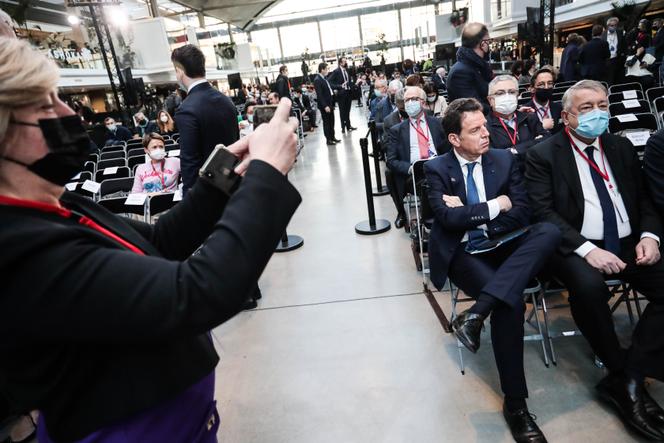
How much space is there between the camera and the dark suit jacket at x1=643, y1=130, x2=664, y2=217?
2.32 meters

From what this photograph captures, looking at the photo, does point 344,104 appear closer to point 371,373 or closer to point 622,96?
point 622,96

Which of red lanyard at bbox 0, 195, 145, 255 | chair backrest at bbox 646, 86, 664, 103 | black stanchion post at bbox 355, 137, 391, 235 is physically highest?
red lanyard at bbox 0, 195, 145, 255

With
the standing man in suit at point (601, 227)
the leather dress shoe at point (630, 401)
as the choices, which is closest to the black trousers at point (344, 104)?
the standing man in suit at point (601, 227)

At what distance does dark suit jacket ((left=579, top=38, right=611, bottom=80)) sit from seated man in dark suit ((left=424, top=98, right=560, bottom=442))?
Answer: 7.22 metres

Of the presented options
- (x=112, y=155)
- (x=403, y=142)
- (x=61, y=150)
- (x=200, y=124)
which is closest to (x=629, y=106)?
(x=403, y=142)

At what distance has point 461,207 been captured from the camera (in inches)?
96.9

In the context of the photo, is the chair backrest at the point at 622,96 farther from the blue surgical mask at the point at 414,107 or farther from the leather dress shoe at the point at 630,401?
the leather dress shoe at the point at 630,401

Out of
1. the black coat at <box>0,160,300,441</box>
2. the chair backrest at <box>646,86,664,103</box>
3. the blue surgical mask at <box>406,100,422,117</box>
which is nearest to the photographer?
the black coat at <box>0,160,300,441</box>

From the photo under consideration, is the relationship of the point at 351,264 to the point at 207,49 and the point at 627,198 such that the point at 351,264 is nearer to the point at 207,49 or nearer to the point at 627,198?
the point at 627,198

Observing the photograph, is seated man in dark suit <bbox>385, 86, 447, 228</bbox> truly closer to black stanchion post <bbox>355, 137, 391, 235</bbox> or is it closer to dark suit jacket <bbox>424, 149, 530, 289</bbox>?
black stanchion post <bbox>355, 137, 391, 235</bbox>

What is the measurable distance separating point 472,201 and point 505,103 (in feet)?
4.50

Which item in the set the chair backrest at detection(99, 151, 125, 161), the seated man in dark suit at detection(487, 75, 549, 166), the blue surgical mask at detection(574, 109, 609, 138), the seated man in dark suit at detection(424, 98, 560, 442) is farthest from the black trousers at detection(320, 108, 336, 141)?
the blue surgical mask at detection(574, 109, 609, 138)

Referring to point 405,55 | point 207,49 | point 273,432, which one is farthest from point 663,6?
point 405,55

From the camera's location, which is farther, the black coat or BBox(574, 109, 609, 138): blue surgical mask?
BBox(574, 109, 609, 138): blue surgical mask
